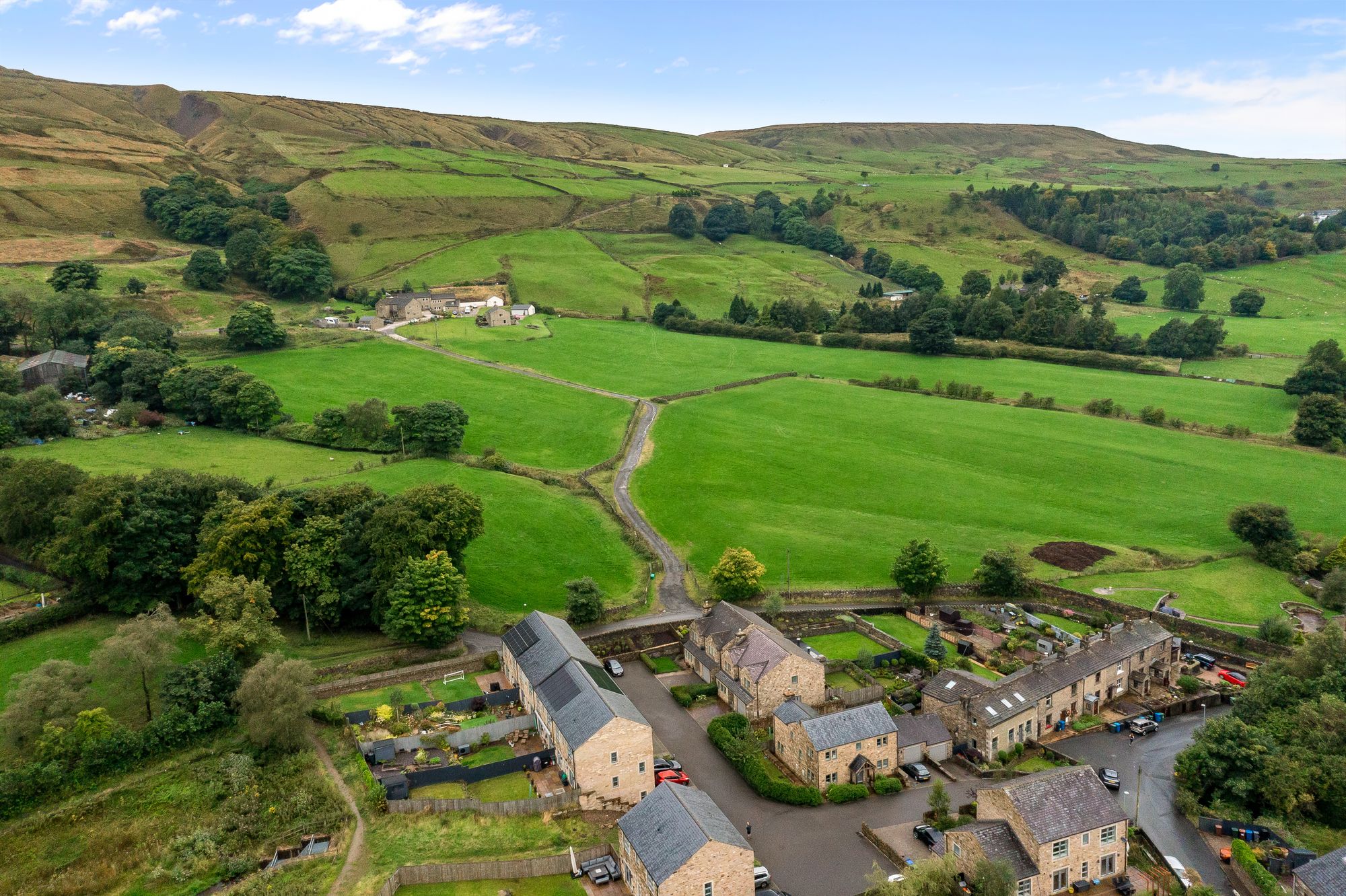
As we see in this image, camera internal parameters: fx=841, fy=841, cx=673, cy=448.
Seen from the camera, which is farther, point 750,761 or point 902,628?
point 902,628

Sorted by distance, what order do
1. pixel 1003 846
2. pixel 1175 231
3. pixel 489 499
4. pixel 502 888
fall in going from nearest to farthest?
1. pixel 502 888
2. pixel 1003 846
3. pixel 489 499
4. pixel 1175 231

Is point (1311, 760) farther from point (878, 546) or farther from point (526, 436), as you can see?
point (526, 436)

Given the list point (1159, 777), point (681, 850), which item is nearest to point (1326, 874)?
point (1159, 777)

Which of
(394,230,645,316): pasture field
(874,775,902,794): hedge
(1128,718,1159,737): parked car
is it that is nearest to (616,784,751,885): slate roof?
(874,775,902,794): hedge

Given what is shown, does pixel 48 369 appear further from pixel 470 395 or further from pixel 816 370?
pixel 816 370

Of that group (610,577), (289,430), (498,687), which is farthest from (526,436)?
(498,687)

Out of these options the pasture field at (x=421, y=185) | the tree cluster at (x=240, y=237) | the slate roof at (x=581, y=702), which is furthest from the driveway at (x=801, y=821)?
the pasture field at (x=421, y=185)

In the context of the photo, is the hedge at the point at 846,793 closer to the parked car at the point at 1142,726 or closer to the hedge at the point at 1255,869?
the hedge at the point at 1255,869
